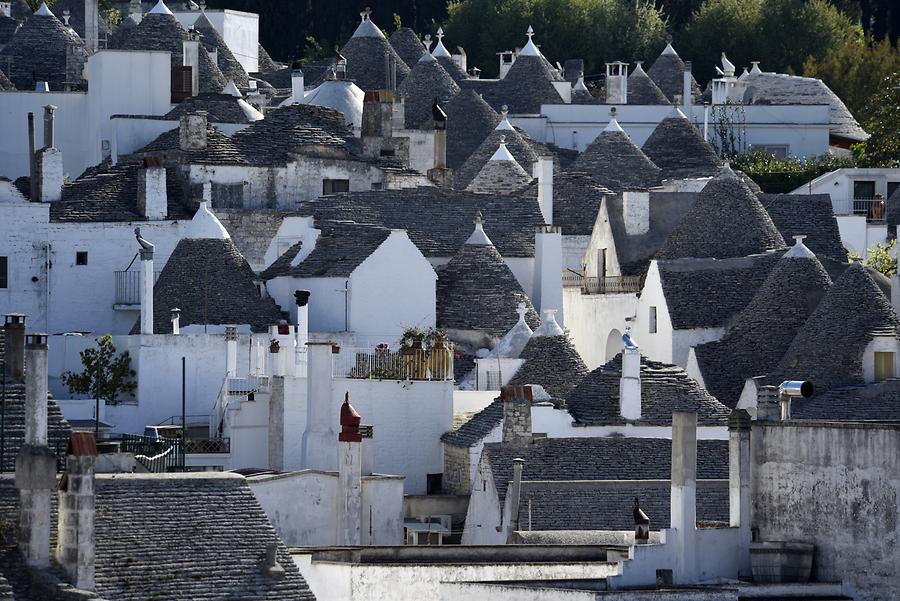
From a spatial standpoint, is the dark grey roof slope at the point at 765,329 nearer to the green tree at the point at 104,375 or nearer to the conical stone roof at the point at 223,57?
the green tree at the point at 104,375

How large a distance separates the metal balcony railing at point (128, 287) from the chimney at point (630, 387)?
12645 millimetres

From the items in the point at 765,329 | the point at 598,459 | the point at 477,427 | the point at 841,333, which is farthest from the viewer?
the point at 765,329

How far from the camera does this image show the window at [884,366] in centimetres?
5622

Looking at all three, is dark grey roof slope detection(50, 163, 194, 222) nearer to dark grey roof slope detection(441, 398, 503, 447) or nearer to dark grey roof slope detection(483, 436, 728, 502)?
dark grey roof slope detection(441, 398, 503, 447)

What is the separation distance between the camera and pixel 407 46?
9712cm

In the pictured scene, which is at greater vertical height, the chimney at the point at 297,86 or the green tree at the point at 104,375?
the chimney at the point at 297,86

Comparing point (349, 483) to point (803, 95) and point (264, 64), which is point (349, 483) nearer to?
point (803, 95)

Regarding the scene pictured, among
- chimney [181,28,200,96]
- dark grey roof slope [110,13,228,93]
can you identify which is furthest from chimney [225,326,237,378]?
chimney [181,28,200,96]

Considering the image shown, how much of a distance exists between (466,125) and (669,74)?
16.8m

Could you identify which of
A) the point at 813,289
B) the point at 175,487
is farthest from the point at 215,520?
the point at 813,289

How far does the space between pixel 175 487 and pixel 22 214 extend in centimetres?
2784

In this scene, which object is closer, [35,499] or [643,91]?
[35,499]

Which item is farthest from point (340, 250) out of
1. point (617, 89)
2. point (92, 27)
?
point (617, 89)

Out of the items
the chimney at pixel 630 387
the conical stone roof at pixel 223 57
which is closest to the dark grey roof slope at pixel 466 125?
the conical stone roof at pixel 223 57
